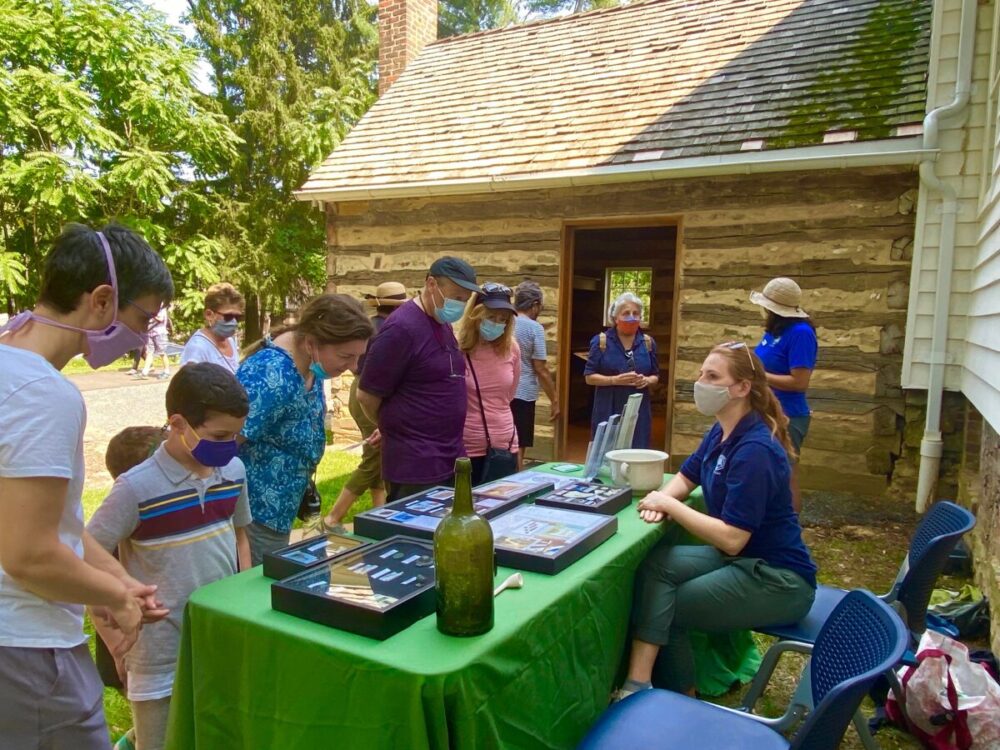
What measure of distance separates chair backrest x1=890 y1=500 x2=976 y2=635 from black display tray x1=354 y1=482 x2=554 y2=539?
4.62 feet

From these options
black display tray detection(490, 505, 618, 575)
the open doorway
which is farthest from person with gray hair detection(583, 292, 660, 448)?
the open doorway

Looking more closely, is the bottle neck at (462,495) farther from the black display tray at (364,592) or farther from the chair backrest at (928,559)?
the chair backrest at (928,559)

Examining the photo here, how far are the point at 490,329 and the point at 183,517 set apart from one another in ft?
7.49

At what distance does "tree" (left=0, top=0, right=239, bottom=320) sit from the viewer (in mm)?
13188

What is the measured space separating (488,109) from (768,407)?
258 inches

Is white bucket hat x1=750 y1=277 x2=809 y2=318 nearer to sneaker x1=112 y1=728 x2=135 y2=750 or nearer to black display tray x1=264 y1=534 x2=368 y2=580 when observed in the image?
black display tray x1=264 y1=534 x2=368 y2=580

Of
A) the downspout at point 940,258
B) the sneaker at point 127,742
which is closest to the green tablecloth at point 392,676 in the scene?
the sneaker at point 127,742

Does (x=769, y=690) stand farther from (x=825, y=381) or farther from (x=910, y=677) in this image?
(x=825, y=381)

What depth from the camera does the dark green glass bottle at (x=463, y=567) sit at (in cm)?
158

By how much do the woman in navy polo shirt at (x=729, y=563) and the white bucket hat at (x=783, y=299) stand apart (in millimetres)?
1958

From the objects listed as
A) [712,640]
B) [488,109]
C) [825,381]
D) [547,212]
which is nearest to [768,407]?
[712,640]

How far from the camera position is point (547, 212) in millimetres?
7000

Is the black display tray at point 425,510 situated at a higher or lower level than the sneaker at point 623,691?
higher

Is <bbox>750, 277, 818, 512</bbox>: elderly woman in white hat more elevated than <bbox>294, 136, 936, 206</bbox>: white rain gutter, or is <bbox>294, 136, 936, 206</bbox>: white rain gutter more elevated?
<bbox>294, 136, 936, 206</bbox>: white rain gutter
